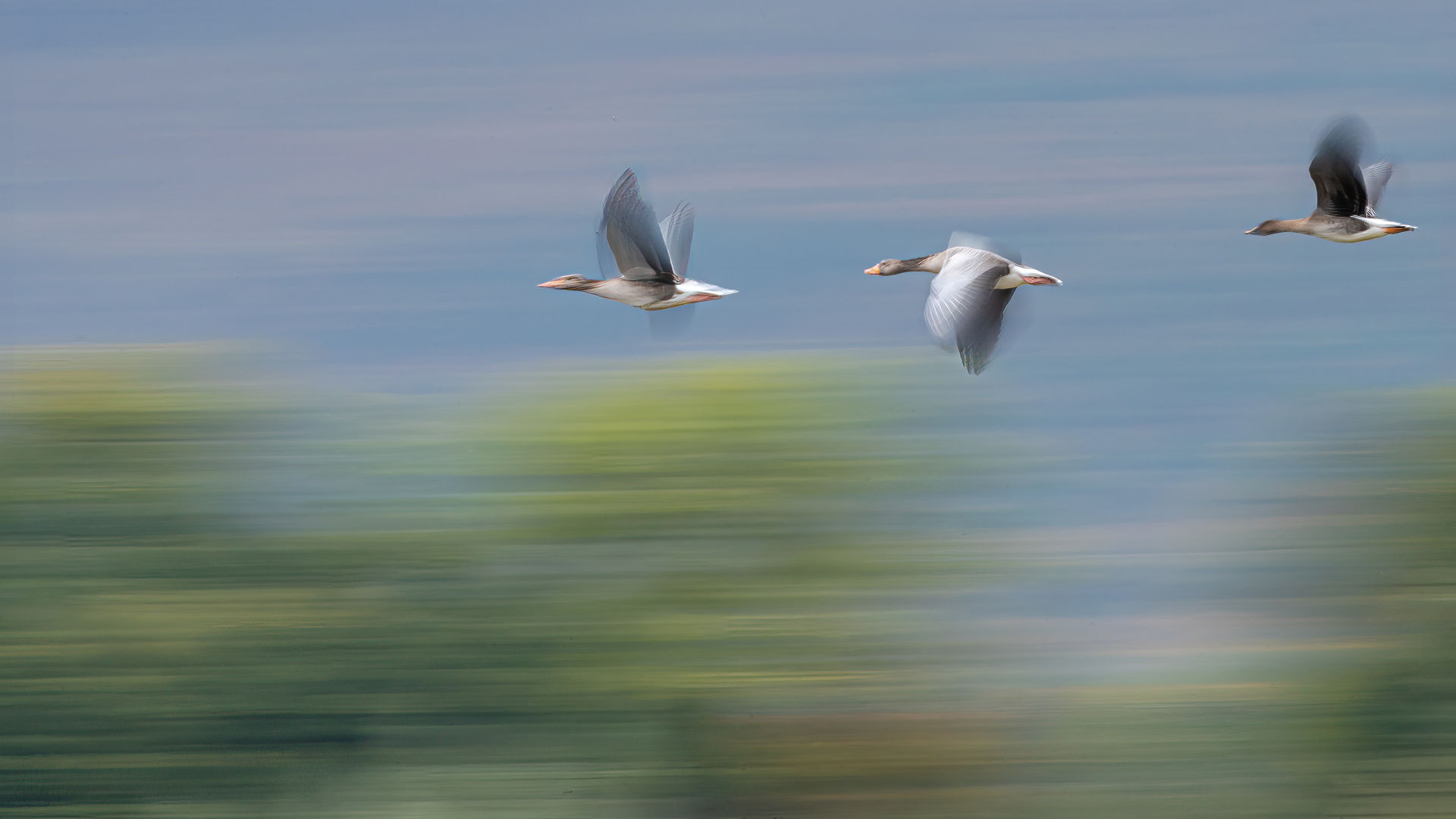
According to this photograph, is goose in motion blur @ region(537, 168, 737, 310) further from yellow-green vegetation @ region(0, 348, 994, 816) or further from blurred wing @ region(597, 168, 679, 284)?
yellow-green vegetation @ region(0, 348, 994, 816)

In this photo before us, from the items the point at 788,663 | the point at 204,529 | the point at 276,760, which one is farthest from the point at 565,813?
the point at 204,529

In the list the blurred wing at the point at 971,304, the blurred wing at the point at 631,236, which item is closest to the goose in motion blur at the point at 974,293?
the blurred wing at the point at 971,304

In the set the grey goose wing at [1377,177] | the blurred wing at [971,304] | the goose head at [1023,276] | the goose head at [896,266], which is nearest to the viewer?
the blurred wing at [971,304]

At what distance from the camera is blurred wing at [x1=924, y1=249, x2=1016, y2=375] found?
8.28ft

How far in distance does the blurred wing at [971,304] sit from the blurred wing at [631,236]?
0.66 m

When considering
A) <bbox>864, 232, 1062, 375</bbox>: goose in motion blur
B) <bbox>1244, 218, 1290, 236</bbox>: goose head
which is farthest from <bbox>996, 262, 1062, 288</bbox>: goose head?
<bbox>1244, 218, 1290, 236</bbox>: goose head

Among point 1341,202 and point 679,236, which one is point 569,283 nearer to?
point 679,236

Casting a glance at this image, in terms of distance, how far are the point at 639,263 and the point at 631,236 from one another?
4.2 inches

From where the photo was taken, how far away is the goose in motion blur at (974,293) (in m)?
2.57

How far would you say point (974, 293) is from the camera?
2707 millimetres

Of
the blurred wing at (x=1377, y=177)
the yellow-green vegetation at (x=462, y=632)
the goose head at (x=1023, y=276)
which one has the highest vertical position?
the blurred wing at (x=1377, y=177)

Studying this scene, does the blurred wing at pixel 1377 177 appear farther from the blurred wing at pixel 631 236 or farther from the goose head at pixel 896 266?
the blurred wing at pixel 631 236

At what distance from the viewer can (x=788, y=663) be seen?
535 cm

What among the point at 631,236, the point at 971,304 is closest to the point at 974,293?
the point at 971,304
